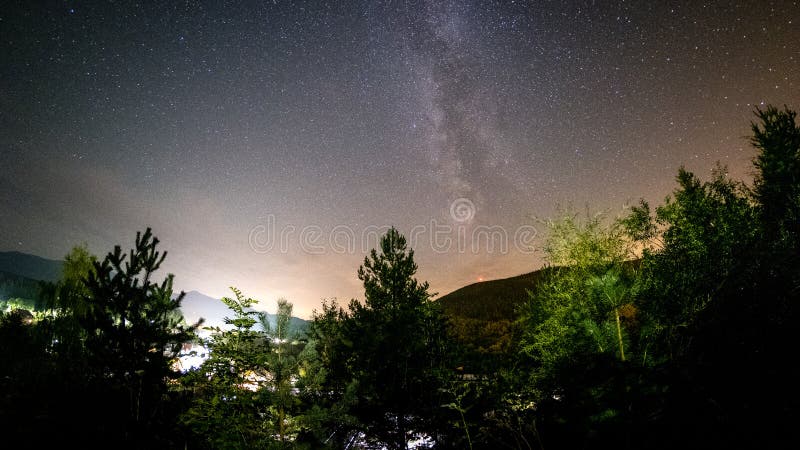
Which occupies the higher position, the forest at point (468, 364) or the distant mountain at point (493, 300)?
the distant mountain at point (493, 300)

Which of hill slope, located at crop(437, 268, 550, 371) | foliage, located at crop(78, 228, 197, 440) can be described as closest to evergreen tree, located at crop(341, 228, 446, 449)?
hill slope, located at crop(437, 268, 550, 371)

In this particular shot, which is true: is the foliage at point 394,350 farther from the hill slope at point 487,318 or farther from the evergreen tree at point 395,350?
the hill slope at point 487,318

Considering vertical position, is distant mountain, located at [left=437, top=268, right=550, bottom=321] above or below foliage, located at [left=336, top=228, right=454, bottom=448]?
above

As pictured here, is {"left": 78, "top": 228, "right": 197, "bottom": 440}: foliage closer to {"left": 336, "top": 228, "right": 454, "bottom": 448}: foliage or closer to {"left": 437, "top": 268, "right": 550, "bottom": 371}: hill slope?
{"left": 336, "top": 228, "right": 454, "bottom": 448}: foliage

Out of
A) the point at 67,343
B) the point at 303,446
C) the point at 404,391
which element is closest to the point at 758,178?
the point at 404,391

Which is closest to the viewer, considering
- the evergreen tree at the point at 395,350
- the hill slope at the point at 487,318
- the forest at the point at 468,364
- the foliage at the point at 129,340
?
the forest at the point at 468,364

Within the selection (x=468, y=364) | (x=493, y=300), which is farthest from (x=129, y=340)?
(x=493, y=300)

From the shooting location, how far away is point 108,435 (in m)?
8.00

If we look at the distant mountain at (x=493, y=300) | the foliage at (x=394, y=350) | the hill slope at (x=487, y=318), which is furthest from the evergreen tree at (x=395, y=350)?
the distant mountain at (x=493, y=300)

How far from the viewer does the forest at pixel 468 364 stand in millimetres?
5074

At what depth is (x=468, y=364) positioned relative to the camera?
1174cm

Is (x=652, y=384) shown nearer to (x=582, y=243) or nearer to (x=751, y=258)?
(x=582, y=243)

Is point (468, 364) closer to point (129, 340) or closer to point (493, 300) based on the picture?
point (129, 340)

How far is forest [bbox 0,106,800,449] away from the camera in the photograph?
16.6 feet
